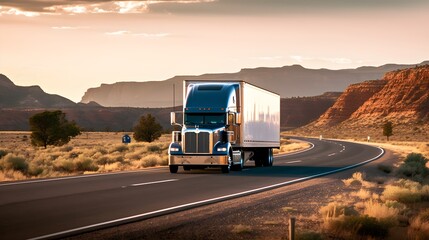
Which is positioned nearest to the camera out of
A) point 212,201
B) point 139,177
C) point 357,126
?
point 212,201

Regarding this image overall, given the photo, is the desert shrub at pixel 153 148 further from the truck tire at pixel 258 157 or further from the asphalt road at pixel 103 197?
the asphalt road at pixel 103 197

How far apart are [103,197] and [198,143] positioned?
9.13m

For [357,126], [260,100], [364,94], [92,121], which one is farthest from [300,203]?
[92,121]

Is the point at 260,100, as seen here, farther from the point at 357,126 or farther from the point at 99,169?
the point at 357,126

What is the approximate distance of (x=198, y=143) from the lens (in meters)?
25.6

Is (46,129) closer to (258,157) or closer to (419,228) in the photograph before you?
(258,157)

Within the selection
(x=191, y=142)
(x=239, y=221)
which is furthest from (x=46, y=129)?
(x=239, y=221)

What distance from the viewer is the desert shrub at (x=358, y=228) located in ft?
37.6

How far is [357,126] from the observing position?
143 meters

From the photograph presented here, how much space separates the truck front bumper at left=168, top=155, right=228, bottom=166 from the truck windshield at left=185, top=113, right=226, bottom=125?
4.78ft

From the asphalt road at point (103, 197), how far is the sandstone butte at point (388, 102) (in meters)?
111

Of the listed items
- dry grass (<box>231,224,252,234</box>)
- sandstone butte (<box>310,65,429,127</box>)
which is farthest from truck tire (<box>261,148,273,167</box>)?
sandstone butte (<box>310,65,429,127</box>)

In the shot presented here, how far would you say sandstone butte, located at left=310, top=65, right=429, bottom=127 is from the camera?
5213 inches

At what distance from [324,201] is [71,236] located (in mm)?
7984
